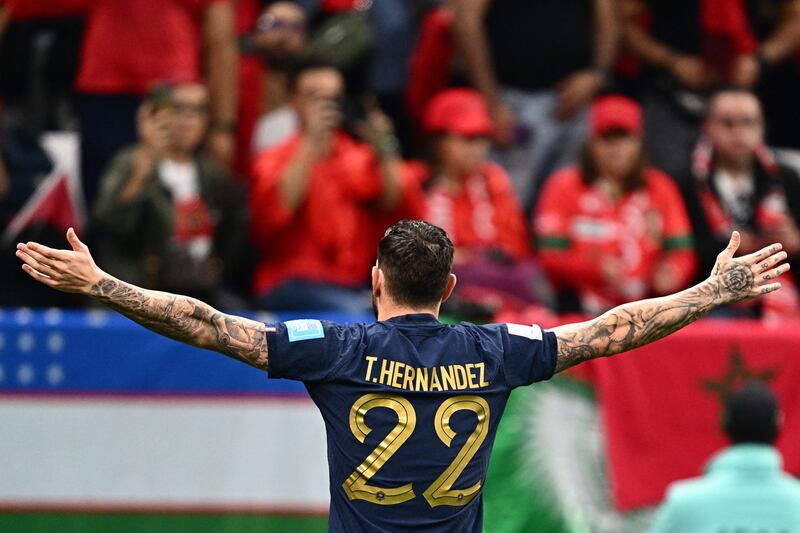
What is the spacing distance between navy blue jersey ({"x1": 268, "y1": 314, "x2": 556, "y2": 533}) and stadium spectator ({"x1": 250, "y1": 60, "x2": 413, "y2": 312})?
11.6ft

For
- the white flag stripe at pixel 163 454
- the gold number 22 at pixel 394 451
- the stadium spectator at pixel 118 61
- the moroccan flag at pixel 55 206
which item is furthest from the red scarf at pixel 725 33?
the gold number 22 at pixel 394 451

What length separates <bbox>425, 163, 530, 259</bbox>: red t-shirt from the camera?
870 centimetres

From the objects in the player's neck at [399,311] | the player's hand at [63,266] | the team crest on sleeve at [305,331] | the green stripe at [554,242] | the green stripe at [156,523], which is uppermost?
the green stripe at [554,242]

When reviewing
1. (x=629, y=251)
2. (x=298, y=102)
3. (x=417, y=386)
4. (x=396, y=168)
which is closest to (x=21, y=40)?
(x=298, y=102)

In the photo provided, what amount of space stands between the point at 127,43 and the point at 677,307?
4.64 m

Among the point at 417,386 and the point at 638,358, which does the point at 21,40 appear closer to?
the point at 638,358

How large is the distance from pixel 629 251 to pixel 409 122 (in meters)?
1.89

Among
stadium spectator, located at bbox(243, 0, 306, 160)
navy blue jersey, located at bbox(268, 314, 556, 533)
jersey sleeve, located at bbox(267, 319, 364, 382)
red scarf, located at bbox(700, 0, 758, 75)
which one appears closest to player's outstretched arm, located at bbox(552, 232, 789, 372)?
navy blue jersey, located at bbox(268, 314, 556, 533)

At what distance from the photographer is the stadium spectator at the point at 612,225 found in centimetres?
861

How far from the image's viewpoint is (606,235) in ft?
28.9

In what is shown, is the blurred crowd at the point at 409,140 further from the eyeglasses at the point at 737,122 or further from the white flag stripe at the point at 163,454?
the white flag stripe at the point at 163,454

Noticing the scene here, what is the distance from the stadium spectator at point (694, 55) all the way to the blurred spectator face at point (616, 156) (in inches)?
23.7

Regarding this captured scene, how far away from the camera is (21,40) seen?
9.01 meters

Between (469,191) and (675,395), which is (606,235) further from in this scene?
(675,395)
